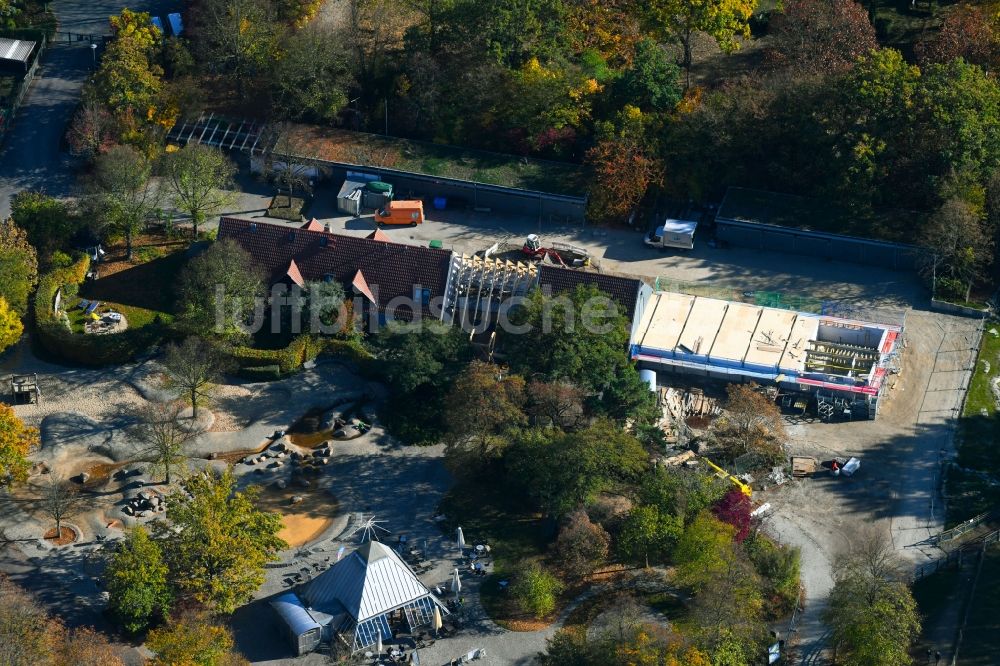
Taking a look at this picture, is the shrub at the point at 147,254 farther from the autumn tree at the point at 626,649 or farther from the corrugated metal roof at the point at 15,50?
the autumn tree at the point at 626,649

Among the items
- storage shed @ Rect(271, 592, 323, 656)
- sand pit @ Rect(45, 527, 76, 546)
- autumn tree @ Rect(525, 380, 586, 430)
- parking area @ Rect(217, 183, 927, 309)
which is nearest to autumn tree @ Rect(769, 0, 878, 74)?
parking area @ Rect(217, 183, 927, 309)

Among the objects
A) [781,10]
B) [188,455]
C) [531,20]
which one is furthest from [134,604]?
[781,10]

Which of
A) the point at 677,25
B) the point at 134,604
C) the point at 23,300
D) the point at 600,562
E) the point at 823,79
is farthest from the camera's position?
the point at 677,25

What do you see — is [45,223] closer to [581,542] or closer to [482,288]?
[482,288]

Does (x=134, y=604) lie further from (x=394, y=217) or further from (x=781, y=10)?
(x=781, y=10)

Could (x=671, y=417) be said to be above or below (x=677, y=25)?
below

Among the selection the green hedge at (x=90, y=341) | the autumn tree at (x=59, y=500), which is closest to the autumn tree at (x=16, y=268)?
the green hedge at (x=90, y=341)

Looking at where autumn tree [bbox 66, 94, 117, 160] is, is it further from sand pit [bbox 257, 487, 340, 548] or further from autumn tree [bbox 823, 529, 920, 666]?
autumn tree [bbox 823, 529, 920, 666]
